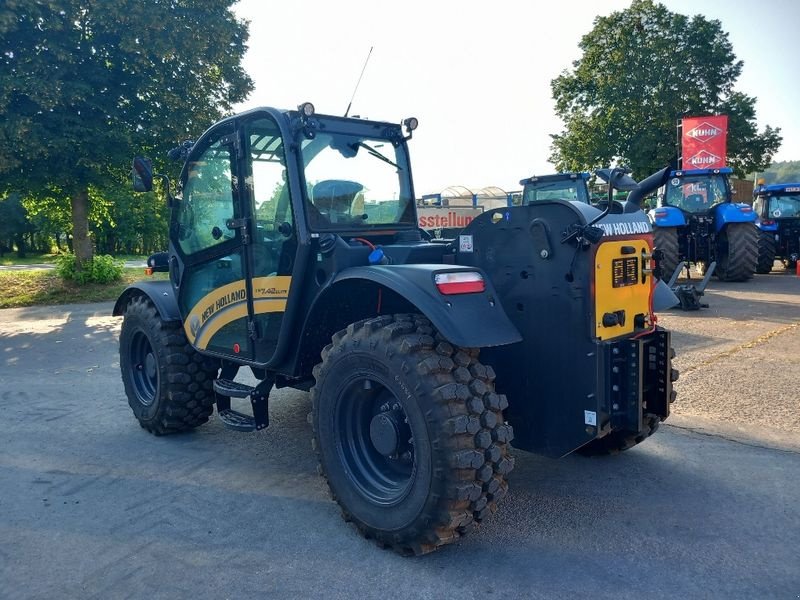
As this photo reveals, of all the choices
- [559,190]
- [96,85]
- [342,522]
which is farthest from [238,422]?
[96,85]

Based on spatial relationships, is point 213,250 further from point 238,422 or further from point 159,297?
point 238,422

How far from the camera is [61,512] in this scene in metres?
3.74

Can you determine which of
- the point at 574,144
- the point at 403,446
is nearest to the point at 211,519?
the point at 403,446

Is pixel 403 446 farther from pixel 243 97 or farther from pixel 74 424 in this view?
pixel 243 97

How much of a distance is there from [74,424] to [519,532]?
4.03 metres

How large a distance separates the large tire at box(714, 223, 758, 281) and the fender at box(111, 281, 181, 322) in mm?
12468

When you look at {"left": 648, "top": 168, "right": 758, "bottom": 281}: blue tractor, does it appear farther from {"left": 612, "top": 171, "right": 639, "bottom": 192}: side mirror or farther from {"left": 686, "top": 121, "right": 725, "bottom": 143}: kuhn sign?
{"left": 612, "top": 171, "right": 639, "bottom": 192}: side mirror

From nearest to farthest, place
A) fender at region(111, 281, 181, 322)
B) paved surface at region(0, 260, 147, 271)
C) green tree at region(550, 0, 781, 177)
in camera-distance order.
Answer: fender at region(111, 281, 181, 322), paved surface at region(0, 260, 147, 271), green tree at region(550, 0, 781, 177)

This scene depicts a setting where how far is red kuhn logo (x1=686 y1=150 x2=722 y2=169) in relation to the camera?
23.5 m

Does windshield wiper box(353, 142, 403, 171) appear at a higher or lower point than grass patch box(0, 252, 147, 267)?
higher

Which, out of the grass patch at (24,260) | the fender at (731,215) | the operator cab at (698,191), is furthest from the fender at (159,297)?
the grass patch at (24,260)

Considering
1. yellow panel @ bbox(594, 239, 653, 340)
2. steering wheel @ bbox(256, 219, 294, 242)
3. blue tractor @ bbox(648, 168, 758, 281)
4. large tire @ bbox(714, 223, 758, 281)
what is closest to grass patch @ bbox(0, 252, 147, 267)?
blue tractor @ bbox(648, 168, 758, 281)

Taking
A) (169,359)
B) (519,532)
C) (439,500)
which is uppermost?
(169,359)

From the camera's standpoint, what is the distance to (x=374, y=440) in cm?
333
